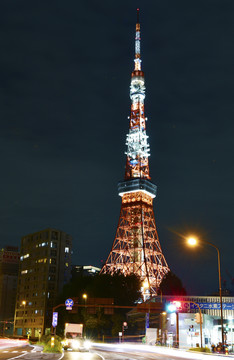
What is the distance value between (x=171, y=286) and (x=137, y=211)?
75.6ft

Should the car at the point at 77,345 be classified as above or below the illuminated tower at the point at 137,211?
below

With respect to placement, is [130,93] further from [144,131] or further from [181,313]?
[181,313]

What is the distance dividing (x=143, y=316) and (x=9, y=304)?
80.8m

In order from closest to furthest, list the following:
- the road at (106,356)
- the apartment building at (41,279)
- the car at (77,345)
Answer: the road at (106,356) → the car at (77,345) → the apartment building at (41,279)

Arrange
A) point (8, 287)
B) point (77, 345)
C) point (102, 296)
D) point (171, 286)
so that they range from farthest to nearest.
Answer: point (8, 287), point (171, 286), point (102, 296), point (77, 345)

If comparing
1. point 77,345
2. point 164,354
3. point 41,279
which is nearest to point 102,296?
point 41,279

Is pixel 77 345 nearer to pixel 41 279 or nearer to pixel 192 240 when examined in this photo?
pixel 192 240

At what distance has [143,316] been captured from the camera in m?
81.1

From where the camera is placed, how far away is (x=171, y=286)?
346 ft

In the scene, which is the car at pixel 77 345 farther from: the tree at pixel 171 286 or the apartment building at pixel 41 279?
the apartment building at pixel 41 279

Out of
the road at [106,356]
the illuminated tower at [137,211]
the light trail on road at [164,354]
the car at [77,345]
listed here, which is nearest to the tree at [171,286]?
the illuminated tower at [137,211]

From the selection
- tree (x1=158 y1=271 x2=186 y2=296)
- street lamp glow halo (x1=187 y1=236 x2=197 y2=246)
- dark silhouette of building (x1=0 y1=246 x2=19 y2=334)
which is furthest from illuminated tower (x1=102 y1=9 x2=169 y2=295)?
street lamp glow halo (x1=187 y1=236 x2=197 y2=246)

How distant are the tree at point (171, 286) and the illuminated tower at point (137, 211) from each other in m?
2.29

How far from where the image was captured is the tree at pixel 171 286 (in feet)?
343
